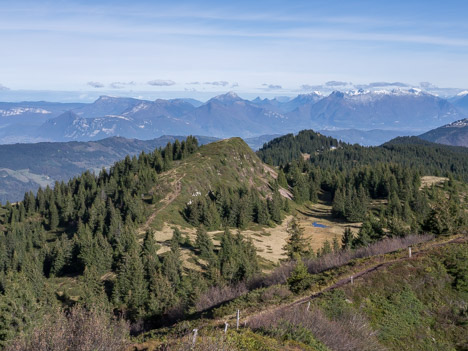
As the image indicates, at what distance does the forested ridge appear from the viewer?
4881cm

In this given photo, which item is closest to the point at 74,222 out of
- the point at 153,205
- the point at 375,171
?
the point at 153,205

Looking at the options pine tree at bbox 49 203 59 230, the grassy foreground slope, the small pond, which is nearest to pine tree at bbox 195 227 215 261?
the grassy foreground slope

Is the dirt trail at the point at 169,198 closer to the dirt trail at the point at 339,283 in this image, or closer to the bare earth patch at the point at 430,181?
the dirt trail at the point at 339,283

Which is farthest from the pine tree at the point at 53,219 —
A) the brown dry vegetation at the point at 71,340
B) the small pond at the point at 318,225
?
the brown dry vegetation at the point at 71,340

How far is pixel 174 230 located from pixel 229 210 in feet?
93.9

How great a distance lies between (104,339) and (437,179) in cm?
18538

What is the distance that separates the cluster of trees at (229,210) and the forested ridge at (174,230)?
37 centimetres

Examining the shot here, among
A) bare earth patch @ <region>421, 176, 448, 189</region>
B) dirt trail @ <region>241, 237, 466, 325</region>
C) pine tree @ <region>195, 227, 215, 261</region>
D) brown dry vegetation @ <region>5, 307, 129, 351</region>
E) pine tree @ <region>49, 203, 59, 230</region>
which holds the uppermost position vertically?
brown dry vegetation @ <region>5, 307, 129, 351</region>

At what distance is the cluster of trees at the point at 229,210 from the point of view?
339ft

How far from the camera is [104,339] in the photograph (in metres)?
15.0

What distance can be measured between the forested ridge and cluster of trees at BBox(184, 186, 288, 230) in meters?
0.37

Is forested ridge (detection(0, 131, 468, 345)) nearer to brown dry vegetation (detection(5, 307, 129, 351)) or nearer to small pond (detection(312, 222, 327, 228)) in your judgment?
brown dry vegetation (detection(5, 307, 129, 351))

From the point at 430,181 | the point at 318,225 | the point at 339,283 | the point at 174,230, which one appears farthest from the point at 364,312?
the point at 430,181

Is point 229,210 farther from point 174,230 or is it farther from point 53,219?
point 53,219
